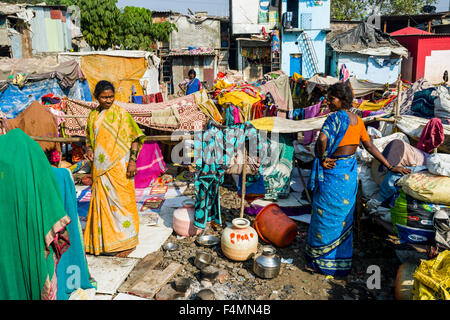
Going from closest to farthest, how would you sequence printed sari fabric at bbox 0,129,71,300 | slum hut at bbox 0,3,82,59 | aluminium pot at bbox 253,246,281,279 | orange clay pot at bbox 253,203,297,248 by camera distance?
printed sari fabric at bbox 0,129,71,300 → aluminium pot at bbox 253,246,281,279 → orange clay pot at bbox 253,203,297,248 → slum hut at bbox 0,3,82,59

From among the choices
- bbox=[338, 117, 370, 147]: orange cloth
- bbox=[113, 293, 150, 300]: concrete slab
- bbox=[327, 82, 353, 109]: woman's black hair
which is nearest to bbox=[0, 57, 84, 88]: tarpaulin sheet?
bbox=[113, 293, 150, 300]: concrete slab

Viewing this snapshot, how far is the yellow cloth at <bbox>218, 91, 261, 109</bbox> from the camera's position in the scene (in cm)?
728

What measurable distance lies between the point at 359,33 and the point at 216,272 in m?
20.2

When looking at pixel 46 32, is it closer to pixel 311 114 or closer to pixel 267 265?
pixel 311 114

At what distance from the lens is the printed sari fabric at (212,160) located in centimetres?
446

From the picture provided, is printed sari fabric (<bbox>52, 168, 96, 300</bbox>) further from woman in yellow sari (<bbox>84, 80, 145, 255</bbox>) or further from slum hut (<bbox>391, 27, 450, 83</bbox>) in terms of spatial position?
slum hut (<bbox>391, 27, 450, 83</bbox>)

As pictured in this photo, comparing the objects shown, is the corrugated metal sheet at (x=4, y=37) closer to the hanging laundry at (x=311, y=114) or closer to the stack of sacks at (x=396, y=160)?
the hanging laundry at (x=311, y=114)

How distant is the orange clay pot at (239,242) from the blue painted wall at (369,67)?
1843cm

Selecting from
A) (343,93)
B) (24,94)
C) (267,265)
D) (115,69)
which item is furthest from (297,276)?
(115,69)

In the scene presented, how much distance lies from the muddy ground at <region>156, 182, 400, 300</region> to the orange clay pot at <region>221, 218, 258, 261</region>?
111 millimetres

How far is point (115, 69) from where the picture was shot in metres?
14.0

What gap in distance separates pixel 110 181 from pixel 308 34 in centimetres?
2007

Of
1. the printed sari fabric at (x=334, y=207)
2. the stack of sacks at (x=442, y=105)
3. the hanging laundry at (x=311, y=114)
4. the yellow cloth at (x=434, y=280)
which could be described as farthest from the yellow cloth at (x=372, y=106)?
the yellow cloth at (x=434, y=280)
